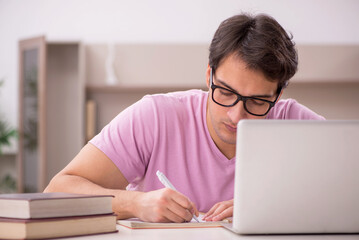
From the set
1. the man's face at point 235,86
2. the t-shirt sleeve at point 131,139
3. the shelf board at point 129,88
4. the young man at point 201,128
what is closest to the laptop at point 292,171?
the young man at point 201,128

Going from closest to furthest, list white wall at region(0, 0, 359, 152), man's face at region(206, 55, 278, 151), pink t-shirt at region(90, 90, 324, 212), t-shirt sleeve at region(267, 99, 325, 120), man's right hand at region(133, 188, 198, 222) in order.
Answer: man's right hand at region(133, 188, 198, 222)
man's face at region(206, 55, 278, 151)
pink t-shirt at region(90, 90, 324, 212)
t-shirt sleeve at region(267, 99, 325, 120)
white wall at region(0, 0, 359, 152)

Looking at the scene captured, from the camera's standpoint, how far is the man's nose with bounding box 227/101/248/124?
150cm

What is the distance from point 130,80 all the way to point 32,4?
1.41m

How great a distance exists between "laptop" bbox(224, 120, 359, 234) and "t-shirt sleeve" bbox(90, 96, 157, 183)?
2.16 feet

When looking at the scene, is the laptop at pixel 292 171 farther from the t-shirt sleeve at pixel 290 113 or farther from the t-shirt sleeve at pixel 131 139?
the t-shirt sleeve at pixel 290 113

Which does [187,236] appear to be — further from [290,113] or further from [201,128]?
[290,113]

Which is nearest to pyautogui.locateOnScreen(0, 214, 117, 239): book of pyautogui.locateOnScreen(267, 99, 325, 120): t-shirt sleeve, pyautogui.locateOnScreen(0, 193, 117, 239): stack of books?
pyautogui.locateOnScreen(0, 193, 117, 239): stack of books

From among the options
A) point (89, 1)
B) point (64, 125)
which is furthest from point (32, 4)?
point (64, 125)

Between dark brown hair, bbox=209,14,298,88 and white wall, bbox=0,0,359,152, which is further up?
white wall, bbox=0,0,359,152

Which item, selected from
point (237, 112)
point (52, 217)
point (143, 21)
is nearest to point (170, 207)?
point (52, 217)

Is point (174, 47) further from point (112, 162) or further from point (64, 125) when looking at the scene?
point (112, 162)

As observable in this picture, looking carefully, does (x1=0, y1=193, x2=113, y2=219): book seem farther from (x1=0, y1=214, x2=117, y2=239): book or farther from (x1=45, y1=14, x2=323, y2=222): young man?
(x1=45, y1=14, x2=323, y2=222): young man

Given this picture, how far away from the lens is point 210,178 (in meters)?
1.68

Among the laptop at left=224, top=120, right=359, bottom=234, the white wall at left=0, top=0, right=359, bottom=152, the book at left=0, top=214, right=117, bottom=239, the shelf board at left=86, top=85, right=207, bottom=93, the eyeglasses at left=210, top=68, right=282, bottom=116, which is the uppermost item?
the white wall at left=0, top=0, right=359, bottom=152
